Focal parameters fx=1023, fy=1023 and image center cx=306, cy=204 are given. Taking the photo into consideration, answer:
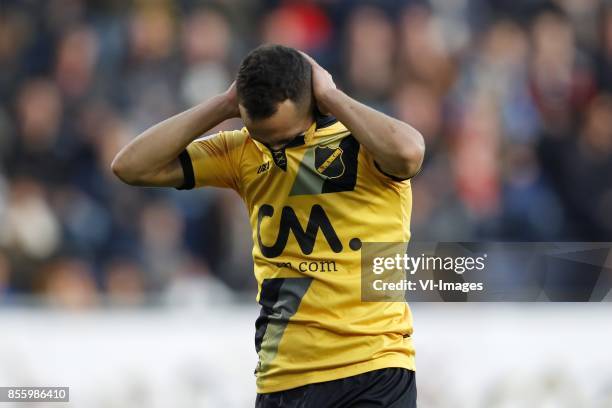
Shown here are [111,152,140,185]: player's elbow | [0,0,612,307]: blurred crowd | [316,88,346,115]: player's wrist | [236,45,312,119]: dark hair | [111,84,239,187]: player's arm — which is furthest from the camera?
[0,0,612,307]: blurred crowd

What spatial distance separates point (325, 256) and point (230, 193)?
4.61 metres

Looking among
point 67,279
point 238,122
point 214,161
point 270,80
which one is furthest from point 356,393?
point 238,122

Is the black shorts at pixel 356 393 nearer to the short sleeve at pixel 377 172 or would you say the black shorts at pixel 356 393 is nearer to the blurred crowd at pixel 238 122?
the short sleeve at pixel 377 172

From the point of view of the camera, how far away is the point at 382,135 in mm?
3764

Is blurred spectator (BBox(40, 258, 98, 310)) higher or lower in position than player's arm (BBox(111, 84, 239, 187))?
lower

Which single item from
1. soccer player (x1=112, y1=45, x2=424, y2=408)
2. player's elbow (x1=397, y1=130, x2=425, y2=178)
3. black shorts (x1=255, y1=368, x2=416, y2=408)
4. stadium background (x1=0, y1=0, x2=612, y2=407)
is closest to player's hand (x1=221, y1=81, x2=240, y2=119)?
soccer player (x1=112, y1=45, x2=424, y2=408)

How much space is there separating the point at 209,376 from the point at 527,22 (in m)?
4.95

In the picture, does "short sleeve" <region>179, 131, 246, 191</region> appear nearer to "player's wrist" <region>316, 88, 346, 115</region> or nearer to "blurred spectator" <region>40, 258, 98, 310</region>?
"player's wrist" <region>316, 88, 346, 115</region>

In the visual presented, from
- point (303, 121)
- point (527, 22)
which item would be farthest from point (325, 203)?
point (527, 22)

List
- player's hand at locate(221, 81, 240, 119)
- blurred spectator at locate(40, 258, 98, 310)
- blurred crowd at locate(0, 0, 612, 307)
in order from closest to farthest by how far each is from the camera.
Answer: player's hand at locate(221, 81, 240, 119) → blurred spectator at locate(40, 258, 98, 310) → blurred crowd at locate(0, 0, 612, 307)

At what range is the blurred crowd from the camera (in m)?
8.30

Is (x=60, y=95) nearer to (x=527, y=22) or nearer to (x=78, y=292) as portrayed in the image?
(x=78, y=292)

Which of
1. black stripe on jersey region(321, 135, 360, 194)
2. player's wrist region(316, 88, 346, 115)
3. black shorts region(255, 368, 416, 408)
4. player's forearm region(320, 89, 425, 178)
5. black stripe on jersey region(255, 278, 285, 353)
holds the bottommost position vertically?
black shorts region(255, 368, 416, 408)

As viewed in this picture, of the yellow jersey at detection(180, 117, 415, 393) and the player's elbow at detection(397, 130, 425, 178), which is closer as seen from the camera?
the player's elbow at detection(397, 130, 425, 178)
